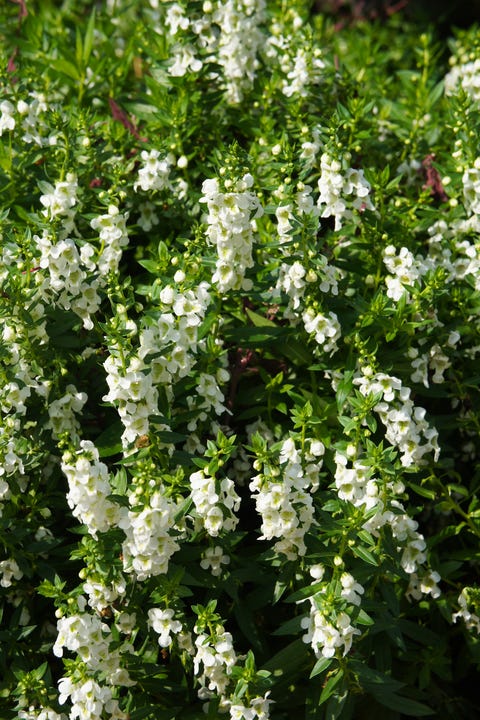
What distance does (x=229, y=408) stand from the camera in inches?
133

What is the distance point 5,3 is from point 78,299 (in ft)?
8.77

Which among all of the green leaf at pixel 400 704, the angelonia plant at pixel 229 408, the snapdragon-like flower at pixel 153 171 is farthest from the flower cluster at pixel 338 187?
the green leaf at pixel 400 704

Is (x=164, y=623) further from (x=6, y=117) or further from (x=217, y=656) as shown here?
(x=6, y=117)

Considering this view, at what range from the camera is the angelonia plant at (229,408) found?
8.95 ft

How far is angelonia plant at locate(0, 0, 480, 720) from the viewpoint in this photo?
2727 millimetres

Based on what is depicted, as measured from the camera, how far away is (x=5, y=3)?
16.4ft

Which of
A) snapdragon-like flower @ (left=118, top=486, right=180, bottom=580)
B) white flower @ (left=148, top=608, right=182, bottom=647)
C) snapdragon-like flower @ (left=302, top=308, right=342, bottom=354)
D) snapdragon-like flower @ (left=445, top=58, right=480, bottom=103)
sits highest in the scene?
snapdragon-like flower @ (left=445, top=58, right=480, bottom=103)

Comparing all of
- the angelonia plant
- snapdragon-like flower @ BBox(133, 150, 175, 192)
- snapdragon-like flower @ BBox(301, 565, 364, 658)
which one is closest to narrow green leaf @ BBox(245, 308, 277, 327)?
the angelonia plant

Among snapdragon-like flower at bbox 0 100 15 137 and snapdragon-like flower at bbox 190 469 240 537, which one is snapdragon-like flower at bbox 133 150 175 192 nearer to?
snapdragon-like flower at bbox 0 100 15 137

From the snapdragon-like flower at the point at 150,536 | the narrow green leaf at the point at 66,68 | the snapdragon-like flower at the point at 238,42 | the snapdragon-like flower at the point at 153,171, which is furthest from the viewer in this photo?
the narrow green leaf at the point at 66,68

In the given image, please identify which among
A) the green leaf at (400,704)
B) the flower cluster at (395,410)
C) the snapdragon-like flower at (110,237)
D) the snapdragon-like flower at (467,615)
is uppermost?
the snapdragon-like flower at (110,237)

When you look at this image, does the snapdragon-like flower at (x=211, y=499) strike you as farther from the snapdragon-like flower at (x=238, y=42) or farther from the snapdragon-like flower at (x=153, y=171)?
the snapdragon-like flower at (x=238, y=42)

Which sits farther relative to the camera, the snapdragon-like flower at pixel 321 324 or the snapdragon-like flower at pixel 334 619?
the snapdragon-like flower at pixel 321 324

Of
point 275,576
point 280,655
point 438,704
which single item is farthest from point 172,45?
point 438,704
